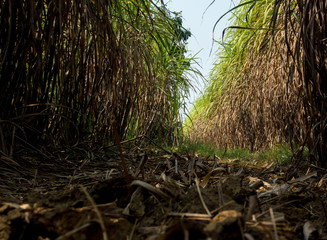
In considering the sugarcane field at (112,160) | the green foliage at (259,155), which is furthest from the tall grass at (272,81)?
the green foliage at (259,155)

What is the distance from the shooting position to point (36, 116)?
5.41 feet

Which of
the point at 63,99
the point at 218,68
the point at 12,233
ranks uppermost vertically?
the point at 218,68

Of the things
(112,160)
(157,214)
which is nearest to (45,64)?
(112,160)

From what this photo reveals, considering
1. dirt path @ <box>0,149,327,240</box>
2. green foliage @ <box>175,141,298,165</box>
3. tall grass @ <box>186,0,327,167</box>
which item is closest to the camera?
dirt path @ <box>0,149,327,240</box>

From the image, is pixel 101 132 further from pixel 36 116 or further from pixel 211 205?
pixel 211 205

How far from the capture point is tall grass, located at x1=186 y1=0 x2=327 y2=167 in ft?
4.59

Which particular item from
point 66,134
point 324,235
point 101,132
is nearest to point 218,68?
point 101,132

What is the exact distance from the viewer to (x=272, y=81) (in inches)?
127

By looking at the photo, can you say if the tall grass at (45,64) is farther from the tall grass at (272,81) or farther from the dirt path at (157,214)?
the tall grass at (272,81)

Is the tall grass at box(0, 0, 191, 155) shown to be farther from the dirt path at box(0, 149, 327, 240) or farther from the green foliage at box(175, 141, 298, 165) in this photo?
the green foliage at box(175, 141, 298, 165)

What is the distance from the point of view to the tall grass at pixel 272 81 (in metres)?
1.40

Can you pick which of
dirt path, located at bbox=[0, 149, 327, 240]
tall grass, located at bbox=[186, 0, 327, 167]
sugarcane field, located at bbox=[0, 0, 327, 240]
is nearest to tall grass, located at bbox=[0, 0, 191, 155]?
sugarcane field, located at bbox=[0, 0, 327, 240]

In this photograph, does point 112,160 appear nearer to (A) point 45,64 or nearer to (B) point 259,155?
(A) point 45,64

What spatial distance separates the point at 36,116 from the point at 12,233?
1101 mm
